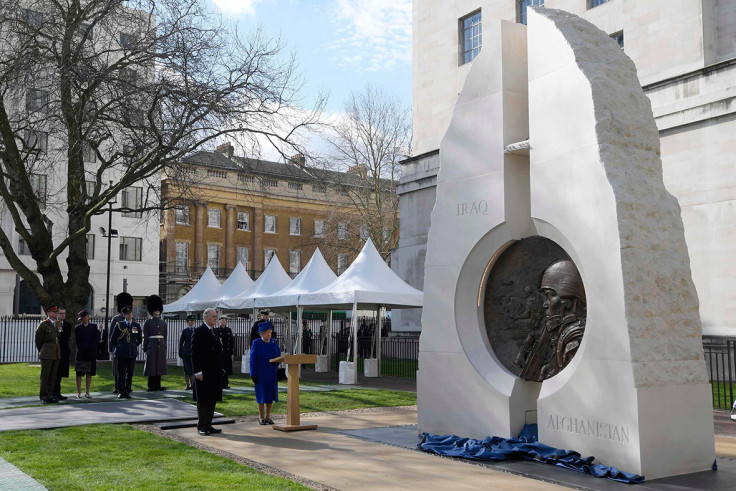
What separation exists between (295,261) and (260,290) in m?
49.2

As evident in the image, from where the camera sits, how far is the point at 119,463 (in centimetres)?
895

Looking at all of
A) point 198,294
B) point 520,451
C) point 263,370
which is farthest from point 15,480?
point 198,294

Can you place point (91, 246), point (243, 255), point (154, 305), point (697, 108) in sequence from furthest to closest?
point (243, 255), point (91, 246), point (697, 108), point (154, 305)

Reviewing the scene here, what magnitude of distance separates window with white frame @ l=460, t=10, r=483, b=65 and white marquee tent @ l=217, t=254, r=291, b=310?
1394 cm

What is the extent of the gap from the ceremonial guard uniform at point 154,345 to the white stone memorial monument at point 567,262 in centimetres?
897

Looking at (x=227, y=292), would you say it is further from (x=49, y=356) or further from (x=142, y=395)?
(x=49, y=356)

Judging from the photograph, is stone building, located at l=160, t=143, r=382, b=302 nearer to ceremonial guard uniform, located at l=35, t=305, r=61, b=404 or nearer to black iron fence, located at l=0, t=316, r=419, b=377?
black iron fence, located at l=0, t=316, r=419, b=377

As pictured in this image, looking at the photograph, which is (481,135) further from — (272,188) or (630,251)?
(272,188)

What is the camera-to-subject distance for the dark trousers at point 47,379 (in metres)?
15.5

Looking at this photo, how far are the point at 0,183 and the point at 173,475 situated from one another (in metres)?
18.0

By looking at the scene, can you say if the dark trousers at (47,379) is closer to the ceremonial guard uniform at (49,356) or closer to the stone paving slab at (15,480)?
the ceremonial guard uniform at (49,356)

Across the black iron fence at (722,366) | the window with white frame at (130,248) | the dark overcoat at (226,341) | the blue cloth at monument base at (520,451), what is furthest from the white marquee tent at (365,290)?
the window with white frame at (130,248)

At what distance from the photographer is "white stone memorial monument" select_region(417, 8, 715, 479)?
8.30 meters

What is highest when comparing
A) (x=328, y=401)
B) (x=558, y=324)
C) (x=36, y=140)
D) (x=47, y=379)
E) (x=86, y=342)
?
(x=36, y=140)
